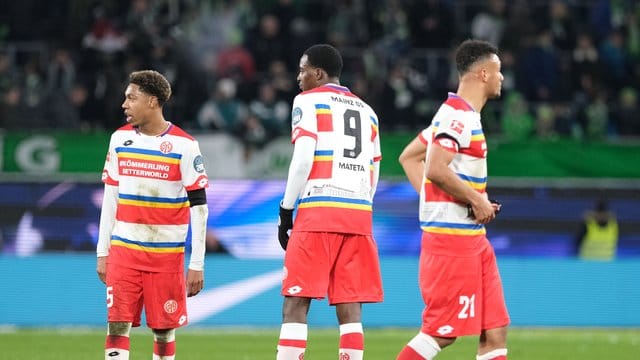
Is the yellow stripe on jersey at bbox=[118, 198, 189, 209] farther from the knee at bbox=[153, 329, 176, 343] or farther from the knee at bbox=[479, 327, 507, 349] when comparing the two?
the knee at bbox=[479, 327, 507, 349]

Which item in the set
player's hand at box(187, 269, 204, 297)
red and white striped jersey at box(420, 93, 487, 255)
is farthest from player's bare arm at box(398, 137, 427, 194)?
player's hand at box(187, 269, 204, 297)

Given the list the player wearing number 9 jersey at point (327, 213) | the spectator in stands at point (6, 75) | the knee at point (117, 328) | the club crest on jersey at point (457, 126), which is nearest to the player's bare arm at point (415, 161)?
the player wearing number 9 jersey at point (327, 213)

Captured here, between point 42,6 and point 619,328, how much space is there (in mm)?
11588

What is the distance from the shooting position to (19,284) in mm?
17078

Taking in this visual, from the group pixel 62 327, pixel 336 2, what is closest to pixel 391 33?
pixel 336 2

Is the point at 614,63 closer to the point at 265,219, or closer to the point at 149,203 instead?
the point at 265,219

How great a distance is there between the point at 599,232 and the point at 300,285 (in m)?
9.80

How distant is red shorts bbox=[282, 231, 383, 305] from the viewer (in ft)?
29.2

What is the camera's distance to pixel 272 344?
14.8 metres

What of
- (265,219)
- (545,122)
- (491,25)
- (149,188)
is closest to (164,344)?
(149,188)

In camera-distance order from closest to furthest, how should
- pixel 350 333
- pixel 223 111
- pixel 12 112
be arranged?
pixel 350 333 → pixel 12 112 → pixel 223 111

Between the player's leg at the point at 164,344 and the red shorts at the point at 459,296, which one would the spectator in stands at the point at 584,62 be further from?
the red shorts at the point at 459,296

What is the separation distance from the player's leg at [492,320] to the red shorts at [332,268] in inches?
37.2

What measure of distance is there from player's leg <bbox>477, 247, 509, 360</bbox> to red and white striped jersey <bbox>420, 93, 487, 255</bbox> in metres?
0.22
